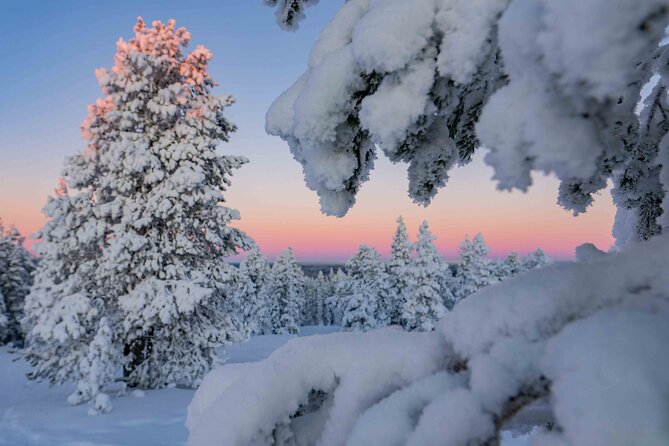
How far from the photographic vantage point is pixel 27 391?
1260 cm

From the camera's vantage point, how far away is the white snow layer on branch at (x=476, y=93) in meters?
0.76

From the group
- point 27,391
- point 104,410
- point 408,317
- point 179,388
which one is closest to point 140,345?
point 179,388

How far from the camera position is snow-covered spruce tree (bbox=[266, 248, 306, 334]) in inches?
1950

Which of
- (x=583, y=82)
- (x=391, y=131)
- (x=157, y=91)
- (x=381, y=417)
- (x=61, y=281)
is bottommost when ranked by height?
(x=381, y=417)

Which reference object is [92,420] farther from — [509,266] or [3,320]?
[509,266]

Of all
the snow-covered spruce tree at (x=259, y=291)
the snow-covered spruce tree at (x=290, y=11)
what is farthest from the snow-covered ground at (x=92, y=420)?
the snow-covered spruce tree at (x=259, y=291)

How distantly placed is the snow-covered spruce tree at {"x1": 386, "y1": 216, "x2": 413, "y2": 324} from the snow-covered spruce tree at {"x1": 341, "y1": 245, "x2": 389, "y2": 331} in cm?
58

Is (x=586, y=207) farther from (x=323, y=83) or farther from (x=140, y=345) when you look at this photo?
(x=140, y=345)

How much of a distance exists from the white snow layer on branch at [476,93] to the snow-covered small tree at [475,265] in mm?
35592

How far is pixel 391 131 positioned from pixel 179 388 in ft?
38.6

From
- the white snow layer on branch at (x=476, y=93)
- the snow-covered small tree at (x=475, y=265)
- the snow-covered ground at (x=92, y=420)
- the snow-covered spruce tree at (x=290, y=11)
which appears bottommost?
the snow-covered ground at (x=92, y=420)

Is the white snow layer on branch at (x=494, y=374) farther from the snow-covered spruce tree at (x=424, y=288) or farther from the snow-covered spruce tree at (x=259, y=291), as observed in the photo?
the snow-covered spruce tree at (x=259, y=291)

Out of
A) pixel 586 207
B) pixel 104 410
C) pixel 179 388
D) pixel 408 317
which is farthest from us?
pixel 408 317

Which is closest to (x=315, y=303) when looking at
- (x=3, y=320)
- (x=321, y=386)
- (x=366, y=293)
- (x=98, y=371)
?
(x=366, y=293)
